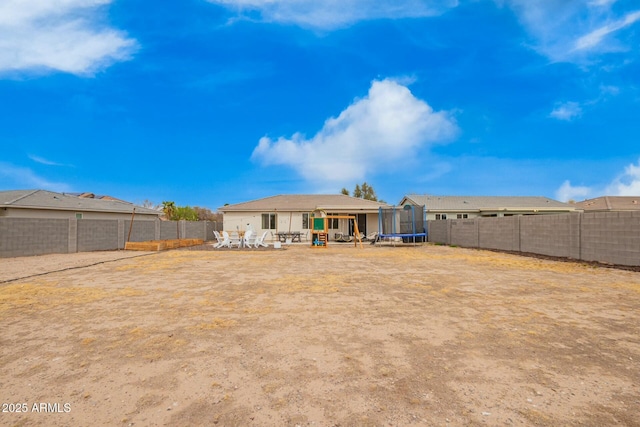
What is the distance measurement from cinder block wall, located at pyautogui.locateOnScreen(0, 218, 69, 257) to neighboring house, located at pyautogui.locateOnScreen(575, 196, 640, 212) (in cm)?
4204

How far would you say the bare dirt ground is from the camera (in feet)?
7.90

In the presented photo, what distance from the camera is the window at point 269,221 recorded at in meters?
26.0

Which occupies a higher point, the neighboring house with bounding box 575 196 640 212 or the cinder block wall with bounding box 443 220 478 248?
the neighboring house with bounding box 575 196 640 212

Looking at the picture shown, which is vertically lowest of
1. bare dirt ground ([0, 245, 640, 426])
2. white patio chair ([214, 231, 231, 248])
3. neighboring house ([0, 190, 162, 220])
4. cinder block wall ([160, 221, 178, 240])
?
bare dirt ground ([0, 245, 640, 426])

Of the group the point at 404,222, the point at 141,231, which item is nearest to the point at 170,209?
the point at 141,231

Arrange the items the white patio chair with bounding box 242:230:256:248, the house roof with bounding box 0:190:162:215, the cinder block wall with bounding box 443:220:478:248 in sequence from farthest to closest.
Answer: the house roof with bounding box 0:190:162:215 < the white patio chair with bounding box 242:230:256:248 < the cinder block wall with bounding box 443:220:478:248

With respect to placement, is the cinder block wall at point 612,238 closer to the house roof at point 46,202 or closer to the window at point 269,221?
the window at point 269,221

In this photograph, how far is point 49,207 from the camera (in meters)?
21.2

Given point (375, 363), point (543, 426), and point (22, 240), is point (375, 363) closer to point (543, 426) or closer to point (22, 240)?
point (543, 426)

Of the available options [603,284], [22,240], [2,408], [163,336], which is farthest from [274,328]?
[22,240]

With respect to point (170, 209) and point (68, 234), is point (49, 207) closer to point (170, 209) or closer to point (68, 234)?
point (68, 234)

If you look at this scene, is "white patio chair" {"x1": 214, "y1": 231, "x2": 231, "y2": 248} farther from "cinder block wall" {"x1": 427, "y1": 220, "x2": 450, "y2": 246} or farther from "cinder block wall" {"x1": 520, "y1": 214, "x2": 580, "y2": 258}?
"cinder block wall" {"x1": 520, "y1": 214, "x2": 580, "y2": 258}

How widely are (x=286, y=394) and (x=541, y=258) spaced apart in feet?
47.0

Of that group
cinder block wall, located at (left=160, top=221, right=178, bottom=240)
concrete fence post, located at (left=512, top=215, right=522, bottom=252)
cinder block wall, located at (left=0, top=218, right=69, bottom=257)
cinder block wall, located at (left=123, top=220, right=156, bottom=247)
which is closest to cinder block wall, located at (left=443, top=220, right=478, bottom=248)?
concrete fence post, located at (left=512, top=215, right=522, bottom=252)
